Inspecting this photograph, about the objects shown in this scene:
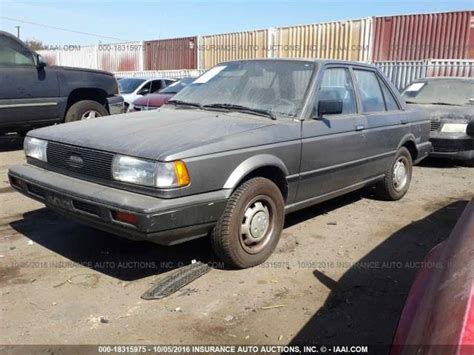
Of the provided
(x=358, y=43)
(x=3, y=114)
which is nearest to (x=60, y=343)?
(x=3, y=114)

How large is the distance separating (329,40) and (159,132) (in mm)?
17170

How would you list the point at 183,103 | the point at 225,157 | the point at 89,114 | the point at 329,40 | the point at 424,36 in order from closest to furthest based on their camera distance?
the point at 225,157
the point at 183,103
the point at 89,114
the point at 424,36
the point at 329,40

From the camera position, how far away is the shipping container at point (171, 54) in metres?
24.2

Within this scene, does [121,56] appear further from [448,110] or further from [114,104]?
[448,110]

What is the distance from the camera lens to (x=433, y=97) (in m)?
8.97

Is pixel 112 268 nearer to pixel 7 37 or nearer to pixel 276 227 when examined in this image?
pixel 276 227

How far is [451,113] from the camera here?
322 inches

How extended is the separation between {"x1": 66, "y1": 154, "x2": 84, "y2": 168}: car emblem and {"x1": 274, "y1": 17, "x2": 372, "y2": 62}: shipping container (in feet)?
54.4

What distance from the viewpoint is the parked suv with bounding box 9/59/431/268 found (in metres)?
3.19

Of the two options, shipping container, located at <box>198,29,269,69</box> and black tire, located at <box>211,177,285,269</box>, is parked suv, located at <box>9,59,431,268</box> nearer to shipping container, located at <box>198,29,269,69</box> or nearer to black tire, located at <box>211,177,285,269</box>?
black tire, located at <box>211,177,285,269</box>

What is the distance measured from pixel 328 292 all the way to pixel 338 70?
2333 millimetres

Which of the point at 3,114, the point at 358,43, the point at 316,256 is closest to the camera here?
the point at 316,256

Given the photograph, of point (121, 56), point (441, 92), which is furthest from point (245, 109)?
point (121, 56)

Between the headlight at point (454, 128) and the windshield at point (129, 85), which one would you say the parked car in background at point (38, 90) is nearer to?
the windshield at point (129, 85)
